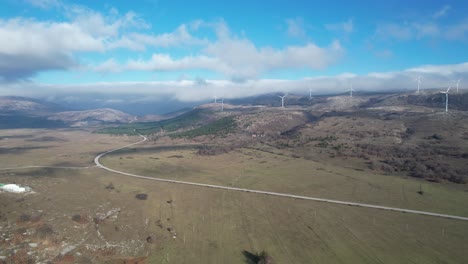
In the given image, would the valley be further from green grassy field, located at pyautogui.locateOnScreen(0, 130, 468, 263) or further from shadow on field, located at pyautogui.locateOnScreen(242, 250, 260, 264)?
shadow on field, located at pyautogui.locateOnScreen(242, 250, 260, 264)

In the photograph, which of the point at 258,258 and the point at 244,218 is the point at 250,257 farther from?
the point at 244,218

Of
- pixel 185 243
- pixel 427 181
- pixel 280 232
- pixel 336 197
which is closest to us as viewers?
pixel 185 243

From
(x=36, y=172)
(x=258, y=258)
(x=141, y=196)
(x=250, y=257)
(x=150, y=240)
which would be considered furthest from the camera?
(x=36, y=172)

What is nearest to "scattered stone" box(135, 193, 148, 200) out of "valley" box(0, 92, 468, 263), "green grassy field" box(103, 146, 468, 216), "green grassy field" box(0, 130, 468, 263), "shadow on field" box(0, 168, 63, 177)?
"valley" box(0, 92, 468, 263)

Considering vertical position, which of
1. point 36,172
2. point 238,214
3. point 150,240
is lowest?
point 238,214

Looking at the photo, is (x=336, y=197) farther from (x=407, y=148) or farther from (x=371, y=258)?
(x=407, y=148)

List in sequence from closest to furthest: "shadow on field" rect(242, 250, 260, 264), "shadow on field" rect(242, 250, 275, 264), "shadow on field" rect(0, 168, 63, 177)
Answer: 1. "shadow on field" rect(242, 250, 275, 264)
2. "shadow on field" rect(242, 250, 260, 264)
3. "shadow on field" rect(0, 168, 63, 177)

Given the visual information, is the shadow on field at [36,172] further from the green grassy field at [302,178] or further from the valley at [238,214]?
the green grassy field at [302,178]

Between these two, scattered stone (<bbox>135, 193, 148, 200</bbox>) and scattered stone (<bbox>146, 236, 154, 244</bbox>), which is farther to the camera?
scattered stone (<bbox>135, 193, 148, 200</bbox>)

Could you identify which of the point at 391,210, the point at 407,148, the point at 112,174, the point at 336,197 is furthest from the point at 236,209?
the point at 407,148

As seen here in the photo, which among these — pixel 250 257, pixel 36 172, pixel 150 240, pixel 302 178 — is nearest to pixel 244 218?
pixel 250 257

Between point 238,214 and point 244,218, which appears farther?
point 238,214
